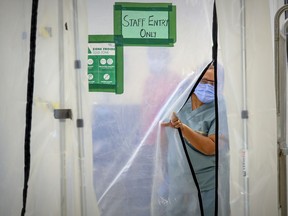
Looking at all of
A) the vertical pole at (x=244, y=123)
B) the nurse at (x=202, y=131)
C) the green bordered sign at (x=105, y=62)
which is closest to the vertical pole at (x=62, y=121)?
the green bordered sign at (x=105, y=62)

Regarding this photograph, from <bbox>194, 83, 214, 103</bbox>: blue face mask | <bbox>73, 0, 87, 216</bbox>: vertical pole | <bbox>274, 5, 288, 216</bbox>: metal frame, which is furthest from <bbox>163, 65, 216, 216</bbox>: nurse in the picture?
<bbox>73, 0, 87, 216</bbox>: vertical pole

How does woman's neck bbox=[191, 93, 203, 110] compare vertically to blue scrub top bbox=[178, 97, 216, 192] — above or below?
above

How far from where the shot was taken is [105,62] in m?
0.83

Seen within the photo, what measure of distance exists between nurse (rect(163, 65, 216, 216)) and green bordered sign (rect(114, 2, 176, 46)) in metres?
0.23

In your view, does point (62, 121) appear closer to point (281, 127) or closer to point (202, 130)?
point (202, 130)

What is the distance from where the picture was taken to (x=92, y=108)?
2.80 feet

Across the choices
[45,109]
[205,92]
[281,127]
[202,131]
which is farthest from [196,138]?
[45,109]

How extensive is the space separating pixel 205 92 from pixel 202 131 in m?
0.15

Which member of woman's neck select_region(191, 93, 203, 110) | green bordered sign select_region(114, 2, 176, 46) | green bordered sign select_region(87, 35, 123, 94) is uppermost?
green bordered sign select_region(114, 2, 176, 46)

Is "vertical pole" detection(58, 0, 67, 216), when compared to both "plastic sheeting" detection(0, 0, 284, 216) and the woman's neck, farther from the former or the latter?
the woman's neck

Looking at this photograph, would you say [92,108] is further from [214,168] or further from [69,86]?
[214,168]

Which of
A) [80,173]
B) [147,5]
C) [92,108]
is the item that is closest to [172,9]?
[147,5]

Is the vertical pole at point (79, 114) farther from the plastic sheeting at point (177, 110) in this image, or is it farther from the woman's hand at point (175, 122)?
the woman's hand at point (175, 122)

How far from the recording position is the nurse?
32.7 inches
